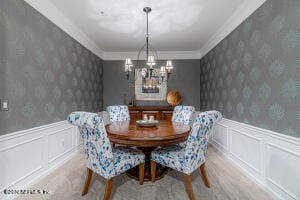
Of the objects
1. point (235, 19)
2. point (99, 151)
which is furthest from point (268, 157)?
point (235, 19)

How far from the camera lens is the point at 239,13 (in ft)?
8.55

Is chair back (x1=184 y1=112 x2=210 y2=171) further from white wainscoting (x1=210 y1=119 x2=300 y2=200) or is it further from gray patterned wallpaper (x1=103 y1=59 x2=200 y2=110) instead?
gray patterned wallpaper (x1=103 y1=59 x2=200 y2=110)

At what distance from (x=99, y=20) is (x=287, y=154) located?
3.27m

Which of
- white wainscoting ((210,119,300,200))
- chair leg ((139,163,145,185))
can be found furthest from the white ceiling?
chair leg ((139,163,145,185))

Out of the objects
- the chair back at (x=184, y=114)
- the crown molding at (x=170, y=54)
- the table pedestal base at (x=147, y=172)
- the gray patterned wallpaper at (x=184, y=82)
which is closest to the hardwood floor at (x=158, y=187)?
the table pedestal base at (x=147, y=172)

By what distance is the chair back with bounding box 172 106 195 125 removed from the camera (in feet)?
10.0

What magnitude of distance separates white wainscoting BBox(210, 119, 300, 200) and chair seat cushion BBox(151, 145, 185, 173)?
3.40 feet

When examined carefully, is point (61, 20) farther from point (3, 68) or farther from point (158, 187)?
point (158, 187)

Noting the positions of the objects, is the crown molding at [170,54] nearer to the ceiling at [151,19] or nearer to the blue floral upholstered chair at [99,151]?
the ceiling at [151,19]

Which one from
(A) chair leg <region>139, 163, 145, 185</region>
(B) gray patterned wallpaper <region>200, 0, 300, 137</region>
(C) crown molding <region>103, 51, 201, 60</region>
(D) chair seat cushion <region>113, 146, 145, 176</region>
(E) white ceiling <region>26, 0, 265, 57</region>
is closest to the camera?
(B) gray patterned wallpaper <region>200, 0, 300, 137</region>

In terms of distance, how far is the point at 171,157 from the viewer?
1.93 m

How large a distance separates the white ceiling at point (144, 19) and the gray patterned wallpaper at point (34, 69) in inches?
11.0

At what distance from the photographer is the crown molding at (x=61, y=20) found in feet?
7.60

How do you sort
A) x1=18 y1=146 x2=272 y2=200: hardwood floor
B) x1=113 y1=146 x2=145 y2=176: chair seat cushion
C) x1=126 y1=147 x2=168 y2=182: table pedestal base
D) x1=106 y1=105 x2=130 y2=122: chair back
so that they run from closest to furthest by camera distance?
1. x1=113 y1=146 x2=145 y2=176: chair seat cushion
2. x1=18 y1=146 x2=272 y2=200: hardwood floor
3. x1=126 y1=147 x2=168 y2=182: table pedestal base
4. x1=106 y1=105 x2=130 y2=122: chair back
